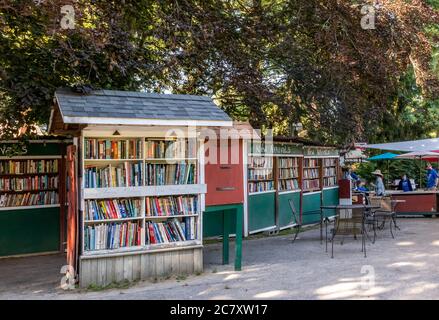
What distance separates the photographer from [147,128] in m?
7.55

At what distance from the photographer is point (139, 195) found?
7.43 metres

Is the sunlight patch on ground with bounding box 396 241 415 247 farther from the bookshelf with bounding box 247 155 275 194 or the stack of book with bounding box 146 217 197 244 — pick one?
the stack of book with bounding box 146 217 197 244

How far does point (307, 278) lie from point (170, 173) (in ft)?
8.87

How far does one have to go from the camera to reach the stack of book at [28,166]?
33.0 feet

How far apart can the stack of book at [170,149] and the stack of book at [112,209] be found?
806 mm

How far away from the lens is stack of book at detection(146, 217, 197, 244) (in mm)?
7653

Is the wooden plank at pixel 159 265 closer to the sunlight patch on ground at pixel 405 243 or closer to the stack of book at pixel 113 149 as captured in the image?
the stack of book at pixel 113 149

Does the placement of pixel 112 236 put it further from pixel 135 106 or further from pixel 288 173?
pixel 288 173

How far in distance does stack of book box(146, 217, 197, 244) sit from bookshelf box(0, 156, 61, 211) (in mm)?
3875

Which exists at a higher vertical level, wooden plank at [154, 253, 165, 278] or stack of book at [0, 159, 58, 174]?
stack of book at [0, 159, 58, 174]

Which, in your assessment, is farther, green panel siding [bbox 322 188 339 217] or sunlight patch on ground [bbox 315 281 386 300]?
green panel siding [bbox 322 188 339 217]

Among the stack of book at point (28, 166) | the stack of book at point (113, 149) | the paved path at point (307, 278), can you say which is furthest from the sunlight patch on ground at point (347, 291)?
the stack of book at point (28, 166)

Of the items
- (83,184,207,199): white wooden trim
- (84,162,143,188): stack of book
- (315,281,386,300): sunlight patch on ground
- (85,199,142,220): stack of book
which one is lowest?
(315,281,386,300): sunlight patch on ground

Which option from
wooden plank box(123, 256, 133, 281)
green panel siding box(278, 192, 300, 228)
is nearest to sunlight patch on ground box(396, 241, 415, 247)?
green panel siding box(278, 192, 300, 228)
